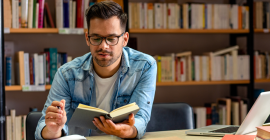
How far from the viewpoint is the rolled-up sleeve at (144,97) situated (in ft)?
4.06

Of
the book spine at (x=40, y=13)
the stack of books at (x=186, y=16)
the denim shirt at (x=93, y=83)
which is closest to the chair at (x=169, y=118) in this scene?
the denim shirt at (x=93, y=83)

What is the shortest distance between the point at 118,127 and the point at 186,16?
64.3 inches

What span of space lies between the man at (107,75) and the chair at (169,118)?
0.42 feet

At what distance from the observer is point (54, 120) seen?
1.09m

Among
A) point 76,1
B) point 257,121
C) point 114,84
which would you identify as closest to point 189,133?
point 257,121

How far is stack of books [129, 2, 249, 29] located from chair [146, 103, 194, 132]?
42.8 inches

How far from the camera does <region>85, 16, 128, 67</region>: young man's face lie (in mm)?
1317

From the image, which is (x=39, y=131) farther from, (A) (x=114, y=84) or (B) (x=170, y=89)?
(B) (x=170, y=89)

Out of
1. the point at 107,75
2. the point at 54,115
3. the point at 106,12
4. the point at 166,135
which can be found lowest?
the point at 166,135

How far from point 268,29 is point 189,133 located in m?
1.79

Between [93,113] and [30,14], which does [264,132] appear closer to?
[93,113]

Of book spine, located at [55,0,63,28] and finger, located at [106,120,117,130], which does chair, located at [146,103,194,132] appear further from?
book spine, located at [55,0,63,28]

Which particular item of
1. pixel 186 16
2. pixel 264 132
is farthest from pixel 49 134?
pixel 186 16

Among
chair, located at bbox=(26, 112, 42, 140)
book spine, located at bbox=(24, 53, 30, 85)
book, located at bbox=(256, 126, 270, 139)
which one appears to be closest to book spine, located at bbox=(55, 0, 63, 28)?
book spine, located at bbox=(24, 53, 30, 85)
